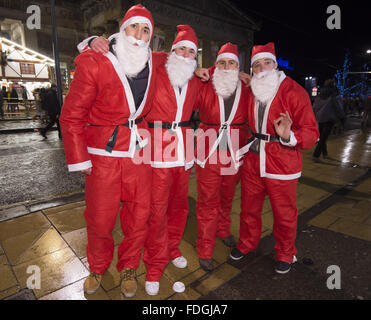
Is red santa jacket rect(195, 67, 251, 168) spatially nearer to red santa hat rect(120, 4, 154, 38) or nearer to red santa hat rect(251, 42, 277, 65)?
red santa hat rect(251, 42, 277, 65)

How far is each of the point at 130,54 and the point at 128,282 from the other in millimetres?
1873

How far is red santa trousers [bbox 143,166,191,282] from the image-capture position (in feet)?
7.42

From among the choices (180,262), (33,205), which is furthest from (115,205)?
(33,205)

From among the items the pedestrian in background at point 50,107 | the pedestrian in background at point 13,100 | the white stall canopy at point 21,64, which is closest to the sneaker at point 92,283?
the pedestrian in background at point 50,107

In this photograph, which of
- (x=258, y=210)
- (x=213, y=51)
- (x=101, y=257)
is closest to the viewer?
(x=101, y=257)

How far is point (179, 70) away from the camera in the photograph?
2.22 meters

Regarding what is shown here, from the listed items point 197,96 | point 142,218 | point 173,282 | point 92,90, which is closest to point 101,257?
point 142,218

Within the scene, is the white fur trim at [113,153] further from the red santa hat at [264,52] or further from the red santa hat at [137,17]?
the red santa hat at [264,52]

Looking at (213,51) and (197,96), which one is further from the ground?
(213,51)

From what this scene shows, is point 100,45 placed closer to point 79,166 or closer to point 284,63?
point 79,166

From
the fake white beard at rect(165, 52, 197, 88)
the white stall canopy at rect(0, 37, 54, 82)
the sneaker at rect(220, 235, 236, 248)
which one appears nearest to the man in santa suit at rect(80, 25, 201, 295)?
the fake white beard at rect(165, 52, 197, 88)

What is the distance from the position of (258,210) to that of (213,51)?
69.4 feet
